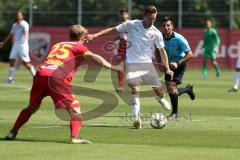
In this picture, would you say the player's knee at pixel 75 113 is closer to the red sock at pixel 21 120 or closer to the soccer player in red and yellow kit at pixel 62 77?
the soccer player in red and yellow kit at pixel 62 77

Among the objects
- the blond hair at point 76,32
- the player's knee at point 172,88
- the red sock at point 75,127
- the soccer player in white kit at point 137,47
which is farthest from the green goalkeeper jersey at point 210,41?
the red sock at point 75,127

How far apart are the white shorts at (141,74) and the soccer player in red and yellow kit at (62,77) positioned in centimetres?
257

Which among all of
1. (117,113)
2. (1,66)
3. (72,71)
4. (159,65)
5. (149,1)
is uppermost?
(72,71)

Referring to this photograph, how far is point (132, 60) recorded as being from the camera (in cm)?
1531

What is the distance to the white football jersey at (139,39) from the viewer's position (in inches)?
599

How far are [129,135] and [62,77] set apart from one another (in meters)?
1.71

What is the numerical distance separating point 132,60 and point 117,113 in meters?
2.79

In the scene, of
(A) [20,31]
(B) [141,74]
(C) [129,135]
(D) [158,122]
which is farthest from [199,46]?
(C) [129,135]

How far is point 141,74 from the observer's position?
15609 millimetres

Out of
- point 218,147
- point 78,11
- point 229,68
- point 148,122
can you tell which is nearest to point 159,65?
point 148,122

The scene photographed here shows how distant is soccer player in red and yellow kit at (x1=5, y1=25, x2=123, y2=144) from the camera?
496 inches

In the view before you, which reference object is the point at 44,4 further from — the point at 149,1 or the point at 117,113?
the point at 117,113

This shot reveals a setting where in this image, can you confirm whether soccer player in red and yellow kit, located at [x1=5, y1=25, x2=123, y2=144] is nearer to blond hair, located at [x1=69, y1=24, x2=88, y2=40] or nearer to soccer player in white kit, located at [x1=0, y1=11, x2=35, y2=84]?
blond hair, located at [x1=69, y1=24, x2=88, y2=40]

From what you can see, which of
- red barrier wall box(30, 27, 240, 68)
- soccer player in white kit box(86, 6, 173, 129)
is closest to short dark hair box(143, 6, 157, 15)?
soccer player in white kit box(86, 6, 173, 129)
